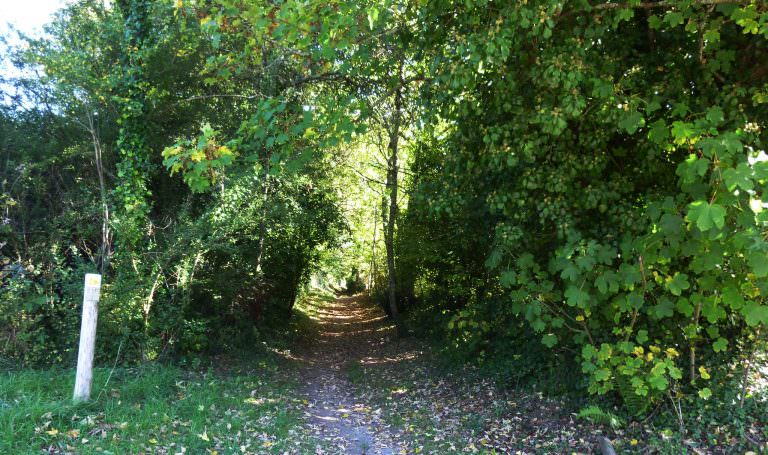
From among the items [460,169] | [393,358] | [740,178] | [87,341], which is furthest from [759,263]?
[393,358]

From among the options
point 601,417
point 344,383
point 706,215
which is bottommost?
point 344,383

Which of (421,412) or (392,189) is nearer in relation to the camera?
(421,412)

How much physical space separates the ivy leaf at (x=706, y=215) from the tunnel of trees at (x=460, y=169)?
0.05 feet

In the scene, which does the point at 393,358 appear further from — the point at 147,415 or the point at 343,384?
the point at 147,415

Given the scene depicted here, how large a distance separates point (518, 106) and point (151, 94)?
657cm

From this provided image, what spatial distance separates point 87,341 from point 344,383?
16.7ft

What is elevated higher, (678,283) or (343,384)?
(678,283)

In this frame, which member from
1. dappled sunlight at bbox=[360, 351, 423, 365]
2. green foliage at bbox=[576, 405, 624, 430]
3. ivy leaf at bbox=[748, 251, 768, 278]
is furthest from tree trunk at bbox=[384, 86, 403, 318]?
ivy leaf at bbox=[748, 251, 768, 278]

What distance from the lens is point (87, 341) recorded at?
5.61 m

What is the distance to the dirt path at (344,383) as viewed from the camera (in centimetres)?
621

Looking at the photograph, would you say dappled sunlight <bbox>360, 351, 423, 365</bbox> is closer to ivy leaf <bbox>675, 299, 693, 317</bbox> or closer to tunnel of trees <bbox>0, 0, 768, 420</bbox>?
tunnel of trees <bbox>0, 0, 768, 420</bbox>

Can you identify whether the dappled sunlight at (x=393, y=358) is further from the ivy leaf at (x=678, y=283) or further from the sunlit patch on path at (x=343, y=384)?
the ivy leaf at (x=678, y=283)

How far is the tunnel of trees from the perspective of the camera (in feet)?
14.8

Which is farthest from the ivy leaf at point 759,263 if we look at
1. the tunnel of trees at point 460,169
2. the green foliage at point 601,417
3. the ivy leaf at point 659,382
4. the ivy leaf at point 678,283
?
the green foliage at point 601,417
